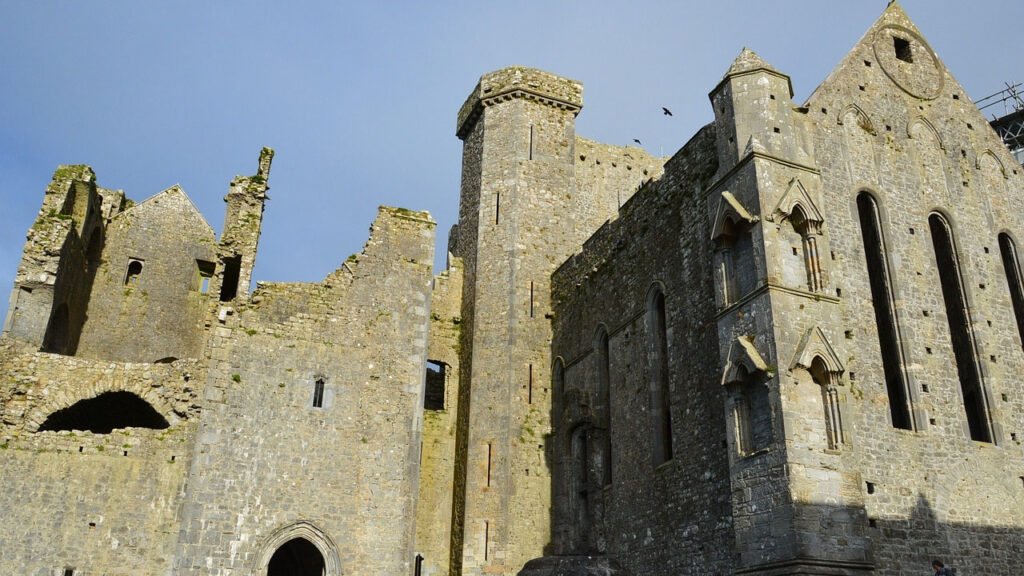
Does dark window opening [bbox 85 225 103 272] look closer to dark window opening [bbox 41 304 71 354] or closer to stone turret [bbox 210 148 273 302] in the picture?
dark window opening [bbox 41 304 71 354]

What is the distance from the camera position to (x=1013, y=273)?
51.7 feet

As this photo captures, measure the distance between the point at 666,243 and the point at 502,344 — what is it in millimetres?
5327

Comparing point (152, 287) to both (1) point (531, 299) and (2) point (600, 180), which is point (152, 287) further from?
(2) point (600, 180)

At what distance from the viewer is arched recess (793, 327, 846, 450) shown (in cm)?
1202

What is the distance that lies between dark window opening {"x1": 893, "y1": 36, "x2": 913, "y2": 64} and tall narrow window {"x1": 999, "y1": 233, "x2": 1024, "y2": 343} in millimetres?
3789

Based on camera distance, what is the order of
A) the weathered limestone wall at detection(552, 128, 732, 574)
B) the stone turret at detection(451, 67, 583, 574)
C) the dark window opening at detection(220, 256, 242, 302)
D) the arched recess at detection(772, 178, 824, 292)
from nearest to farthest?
1. the arched recess at detection(772, 178, 824, 292)
2. the weathered limestone wall at detection(552, 128, 732, 574)
3. the dark window opening at detection(220, 256, 242, 302)
4. the stone turret at detection(451, 67, 583, 574)

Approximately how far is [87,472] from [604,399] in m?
9.77

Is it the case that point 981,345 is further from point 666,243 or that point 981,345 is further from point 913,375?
point 666,243

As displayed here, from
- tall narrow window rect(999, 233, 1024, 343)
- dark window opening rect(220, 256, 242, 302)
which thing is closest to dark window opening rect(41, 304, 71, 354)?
dark window opening rect(220, 256, 242, 302)

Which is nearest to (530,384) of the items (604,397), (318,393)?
(604,397)

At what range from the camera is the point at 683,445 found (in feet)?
47.1

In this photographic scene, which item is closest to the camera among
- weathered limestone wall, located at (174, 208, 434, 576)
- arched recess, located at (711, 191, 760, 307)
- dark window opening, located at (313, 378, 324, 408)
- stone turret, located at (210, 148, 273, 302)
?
arched recess, located at (711, 191, 760, 307)

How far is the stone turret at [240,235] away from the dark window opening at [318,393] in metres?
2.29

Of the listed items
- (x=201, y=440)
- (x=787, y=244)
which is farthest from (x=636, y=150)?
(x=201, y=440)
